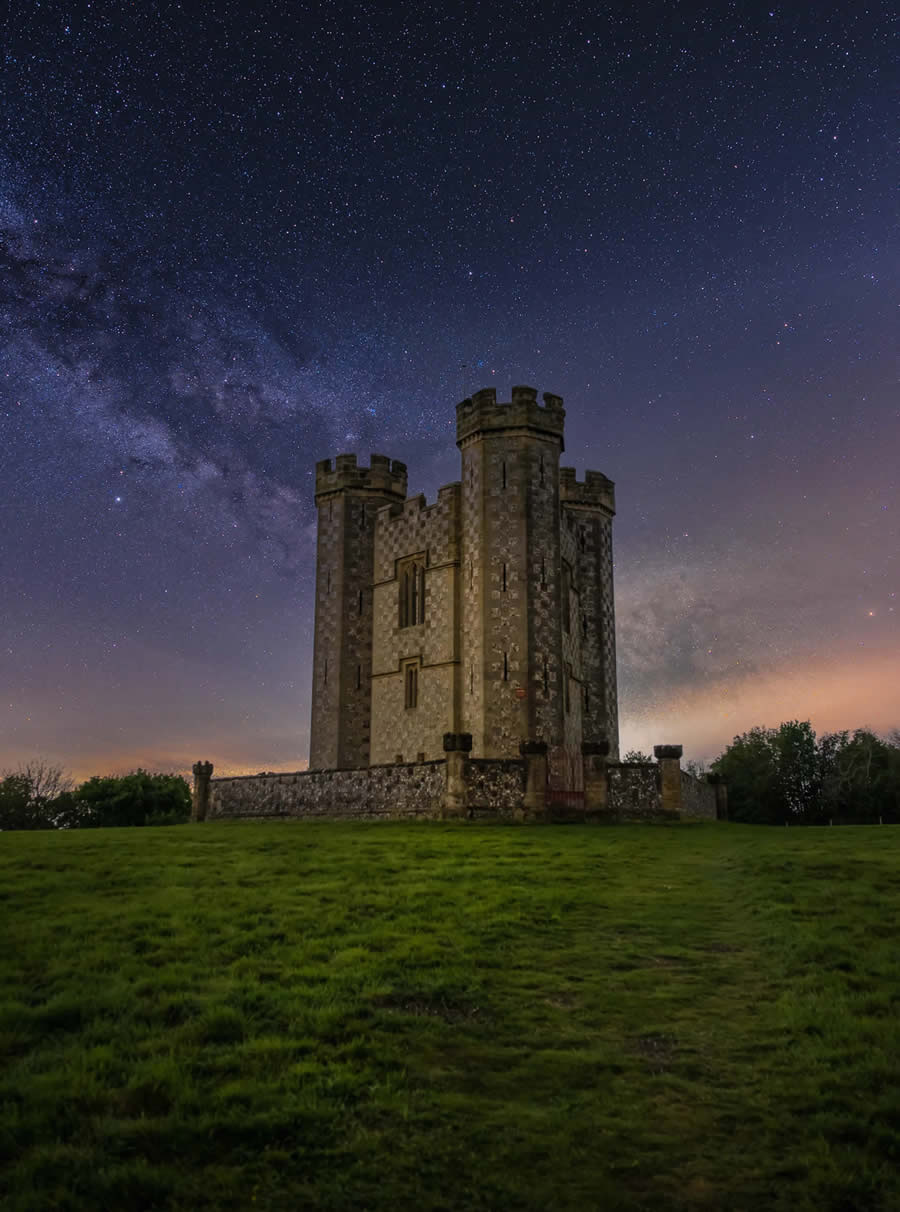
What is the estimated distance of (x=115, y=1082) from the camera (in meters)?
7.77

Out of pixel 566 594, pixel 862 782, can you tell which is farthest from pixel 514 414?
pixel 862 782

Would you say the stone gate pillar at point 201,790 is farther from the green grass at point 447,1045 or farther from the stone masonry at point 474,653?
the green grass at point 447,1045

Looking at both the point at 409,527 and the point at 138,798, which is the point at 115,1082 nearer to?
the point at 409,527

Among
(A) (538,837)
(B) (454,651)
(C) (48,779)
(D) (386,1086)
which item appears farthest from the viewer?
(C) (48,779)

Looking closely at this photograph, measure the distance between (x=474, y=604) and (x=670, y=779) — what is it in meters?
12.1

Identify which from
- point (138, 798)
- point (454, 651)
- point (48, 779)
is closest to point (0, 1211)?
point (454, 651)

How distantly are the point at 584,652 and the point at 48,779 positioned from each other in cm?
4995

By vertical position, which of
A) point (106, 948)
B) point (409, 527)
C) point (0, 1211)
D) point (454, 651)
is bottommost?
point (0, 1211)

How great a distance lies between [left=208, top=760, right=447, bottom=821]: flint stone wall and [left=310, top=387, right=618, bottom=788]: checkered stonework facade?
6228mm

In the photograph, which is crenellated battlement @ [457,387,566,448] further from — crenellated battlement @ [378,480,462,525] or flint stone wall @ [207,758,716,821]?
flint stone wall @ [207,758,716,821]

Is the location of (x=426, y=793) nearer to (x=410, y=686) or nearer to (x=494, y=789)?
(x=494, y=789)

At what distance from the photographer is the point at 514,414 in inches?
1515

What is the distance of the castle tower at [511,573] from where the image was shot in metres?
35.9

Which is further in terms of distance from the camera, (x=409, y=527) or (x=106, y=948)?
(x=409, y=527)
